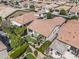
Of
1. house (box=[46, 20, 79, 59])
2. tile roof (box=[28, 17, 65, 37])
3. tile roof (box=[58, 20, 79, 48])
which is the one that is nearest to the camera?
house (box=[46, 20, 79, 59])

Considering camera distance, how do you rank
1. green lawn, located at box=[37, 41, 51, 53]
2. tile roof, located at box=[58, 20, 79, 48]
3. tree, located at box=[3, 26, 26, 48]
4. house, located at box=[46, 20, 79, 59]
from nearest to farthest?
house, located at box=[46, 20, 79, 59], tile roof, located at box=[58, 20, 79, 48], green lawn, located at box=[37, 41, 51, 53], tree, located at box=[3, 26, 26, 48]

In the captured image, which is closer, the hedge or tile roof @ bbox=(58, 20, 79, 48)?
the hedge

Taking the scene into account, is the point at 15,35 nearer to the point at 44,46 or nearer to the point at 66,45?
the point at 44,46

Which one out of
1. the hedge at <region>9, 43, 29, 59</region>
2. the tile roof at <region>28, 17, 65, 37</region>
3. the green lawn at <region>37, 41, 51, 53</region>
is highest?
the tile roof at <region>28, 17, 65, 37</region>

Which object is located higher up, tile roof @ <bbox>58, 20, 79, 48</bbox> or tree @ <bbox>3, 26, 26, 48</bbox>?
tile roof @ <bbox>58, 20, 79, 48</bbox>

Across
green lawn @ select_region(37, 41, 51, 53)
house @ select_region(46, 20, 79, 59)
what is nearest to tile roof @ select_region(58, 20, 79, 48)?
house @ select_region(46, 20, 79, 59)

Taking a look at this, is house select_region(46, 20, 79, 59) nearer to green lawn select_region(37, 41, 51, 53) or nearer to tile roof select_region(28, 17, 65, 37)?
green lawn select_region(37, 41, 51, 53)

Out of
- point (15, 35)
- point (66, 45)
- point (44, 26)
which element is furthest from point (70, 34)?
point (15, 35)
